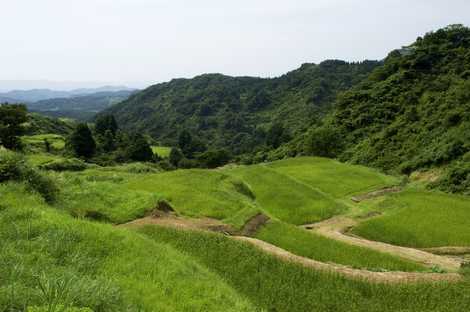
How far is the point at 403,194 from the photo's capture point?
26078 mm

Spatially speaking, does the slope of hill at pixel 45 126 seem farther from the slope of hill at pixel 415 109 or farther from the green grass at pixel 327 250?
the green grass at pixel 327 250

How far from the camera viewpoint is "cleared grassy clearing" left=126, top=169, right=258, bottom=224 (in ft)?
56.7

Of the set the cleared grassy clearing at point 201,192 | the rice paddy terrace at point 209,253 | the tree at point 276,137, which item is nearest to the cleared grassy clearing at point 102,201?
the rice paddy terrace at point 209,253

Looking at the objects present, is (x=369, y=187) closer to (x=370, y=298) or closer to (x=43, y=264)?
(x=370, y=298)

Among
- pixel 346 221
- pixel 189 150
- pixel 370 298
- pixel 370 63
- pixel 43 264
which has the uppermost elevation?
pixel 370 63

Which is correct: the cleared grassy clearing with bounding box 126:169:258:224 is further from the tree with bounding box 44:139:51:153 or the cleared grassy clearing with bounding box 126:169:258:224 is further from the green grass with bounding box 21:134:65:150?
the tree with bounding box 44:139:51:153

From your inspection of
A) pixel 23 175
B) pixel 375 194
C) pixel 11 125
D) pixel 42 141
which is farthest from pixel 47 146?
Result: pixel 23 175

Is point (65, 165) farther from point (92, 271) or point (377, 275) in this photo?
point (377, 275)

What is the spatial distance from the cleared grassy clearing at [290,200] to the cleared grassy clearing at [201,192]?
1.37 m

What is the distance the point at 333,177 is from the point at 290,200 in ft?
30.1

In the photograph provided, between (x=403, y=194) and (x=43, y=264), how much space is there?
77.6ft

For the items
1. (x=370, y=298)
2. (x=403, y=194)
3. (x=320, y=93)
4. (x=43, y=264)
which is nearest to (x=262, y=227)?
(x=370, y=298)

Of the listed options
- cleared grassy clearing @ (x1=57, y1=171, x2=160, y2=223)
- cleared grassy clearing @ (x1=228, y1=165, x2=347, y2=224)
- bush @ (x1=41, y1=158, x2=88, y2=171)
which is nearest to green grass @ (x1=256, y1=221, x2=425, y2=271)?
cleared grassy clearing @ (x1=57, y1=171, x2=160, y2=223)

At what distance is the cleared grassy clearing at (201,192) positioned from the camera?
17.3 m
